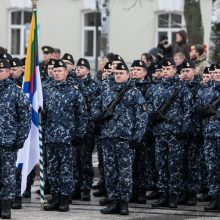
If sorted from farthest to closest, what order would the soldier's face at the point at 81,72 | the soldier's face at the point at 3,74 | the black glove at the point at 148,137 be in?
the soldier's face at the point at 81,72
the black glove at the point at 148,137
the soldier's face at the point at 3,74

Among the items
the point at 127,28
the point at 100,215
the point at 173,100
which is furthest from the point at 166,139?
the point at 127,28

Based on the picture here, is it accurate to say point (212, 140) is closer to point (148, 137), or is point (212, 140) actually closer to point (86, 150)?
point (148, 137)

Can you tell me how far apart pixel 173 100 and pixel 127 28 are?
23068 mm

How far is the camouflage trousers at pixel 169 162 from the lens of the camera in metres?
18.3

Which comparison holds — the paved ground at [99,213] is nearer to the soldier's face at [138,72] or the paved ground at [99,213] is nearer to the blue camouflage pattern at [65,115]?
the blue camouflage pattern at [65,115]

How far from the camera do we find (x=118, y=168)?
1764cm

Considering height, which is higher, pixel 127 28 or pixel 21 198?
pixel 127 28

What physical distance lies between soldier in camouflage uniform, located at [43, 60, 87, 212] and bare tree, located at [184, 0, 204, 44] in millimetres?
14538

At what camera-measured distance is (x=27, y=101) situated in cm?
1686

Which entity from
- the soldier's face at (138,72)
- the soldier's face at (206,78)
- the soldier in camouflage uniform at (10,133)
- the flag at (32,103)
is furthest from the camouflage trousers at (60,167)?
the soldier's face at (206,78)

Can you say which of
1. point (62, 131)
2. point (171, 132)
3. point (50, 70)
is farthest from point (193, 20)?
point (62, 131)

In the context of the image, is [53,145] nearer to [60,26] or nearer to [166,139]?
[166,139]

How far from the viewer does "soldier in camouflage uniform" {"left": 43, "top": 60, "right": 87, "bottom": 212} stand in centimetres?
1772

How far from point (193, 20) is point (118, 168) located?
49.5ft
